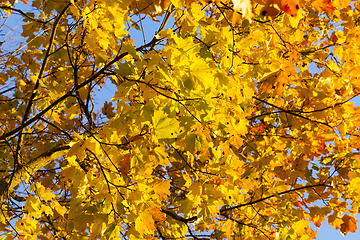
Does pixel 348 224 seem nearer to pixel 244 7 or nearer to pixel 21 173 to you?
pixel 244 7

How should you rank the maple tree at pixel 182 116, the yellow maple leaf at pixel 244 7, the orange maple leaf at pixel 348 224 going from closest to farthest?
the yellow maple leaf at pixel 244 7 → the maple tree at pixel 182 116 → the orange maple leaf at pixel 348 224

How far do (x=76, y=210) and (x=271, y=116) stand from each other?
2336 millimetres

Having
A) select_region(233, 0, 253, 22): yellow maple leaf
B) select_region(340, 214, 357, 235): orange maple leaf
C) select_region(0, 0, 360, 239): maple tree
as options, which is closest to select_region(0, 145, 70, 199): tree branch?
select_region(0, 0, 360, 239): maple tree

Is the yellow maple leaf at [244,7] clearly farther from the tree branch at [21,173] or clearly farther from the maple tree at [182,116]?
the tree branch at [21,173]

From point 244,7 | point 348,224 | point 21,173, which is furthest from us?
point 348,224

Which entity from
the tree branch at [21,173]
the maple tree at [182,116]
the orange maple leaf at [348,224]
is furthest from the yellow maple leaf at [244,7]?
the orange maple leaf at [348,224]

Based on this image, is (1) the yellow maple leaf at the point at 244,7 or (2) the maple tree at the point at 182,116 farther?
(2) the maple tree at the point at 182,116

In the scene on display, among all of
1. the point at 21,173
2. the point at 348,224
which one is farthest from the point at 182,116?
the point at 348,224

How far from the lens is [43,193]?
1.98 meters

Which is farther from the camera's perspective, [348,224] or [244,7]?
[348,224]

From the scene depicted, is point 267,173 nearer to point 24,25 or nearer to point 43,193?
point 43,193

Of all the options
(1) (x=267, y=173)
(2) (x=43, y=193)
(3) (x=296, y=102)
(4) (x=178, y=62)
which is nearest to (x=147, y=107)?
(4) (x=178, y=62)

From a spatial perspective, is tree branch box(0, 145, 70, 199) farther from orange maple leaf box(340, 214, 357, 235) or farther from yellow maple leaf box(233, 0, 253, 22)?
orange maple leaf box(340, 214, 357, 235)

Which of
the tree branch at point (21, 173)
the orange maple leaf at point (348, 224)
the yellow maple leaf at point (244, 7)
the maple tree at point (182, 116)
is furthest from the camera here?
the orange maple leaf at point (348, 224)
